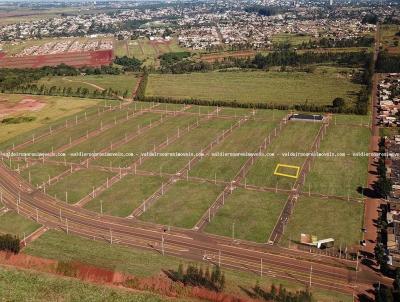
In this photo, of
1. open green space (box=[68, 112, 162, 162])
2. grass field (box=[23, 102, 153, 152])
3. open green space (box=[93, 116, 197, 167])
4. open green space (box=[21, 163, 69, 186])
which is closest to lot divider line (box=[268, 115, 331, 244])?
open green space (box=[93, 116, 197, 167])

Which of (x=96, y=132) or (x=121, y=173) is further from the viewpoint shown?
(x=96, y=132)

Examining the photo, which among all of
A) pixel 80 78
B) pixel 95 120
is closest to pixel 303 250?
pixel 95 120

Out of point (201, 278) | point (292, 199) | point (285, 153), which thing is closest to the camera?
point (201, 278)

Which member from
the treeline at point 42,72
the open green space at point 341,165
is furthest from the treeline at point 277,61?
the open green space at point 341,165

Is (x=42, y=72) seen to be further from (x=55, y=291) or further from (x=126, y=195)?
(x=55, y=291)

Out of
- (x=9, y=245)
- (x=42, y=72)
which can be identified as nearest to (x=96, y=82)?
(x=42, y=72)

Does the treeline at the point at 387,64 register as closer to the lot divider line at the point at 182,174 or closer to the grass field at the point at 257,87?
the grass field at the point at 257,87

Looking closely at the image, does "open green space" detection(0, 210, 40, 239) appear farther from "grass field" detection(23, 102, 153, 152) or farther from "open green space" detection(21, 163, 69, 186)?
"grass field" detection(23, 102, 153, 152)
